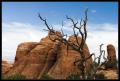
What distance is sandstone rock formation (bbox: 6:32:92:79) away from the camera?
43.6 meters

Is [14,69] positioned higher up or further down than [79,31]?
further down

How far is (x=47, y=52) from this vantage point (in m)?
49.2

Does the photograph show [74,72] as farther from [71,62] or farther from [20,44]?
[20,44]

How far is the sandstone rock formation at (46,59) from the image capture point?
43594mm

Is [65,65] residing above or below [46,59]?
below

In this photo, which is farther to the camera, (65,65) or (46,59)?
(46,59)

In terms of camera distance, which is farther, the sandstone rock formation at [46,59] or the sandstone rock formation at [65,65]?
the sandstone rock formation at [46,59]

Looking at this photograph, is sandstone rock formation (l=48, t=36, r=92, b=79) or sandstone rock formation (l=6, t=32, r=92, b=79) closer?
sandstone rock formation (l=48, t=36, r=92, b=79)

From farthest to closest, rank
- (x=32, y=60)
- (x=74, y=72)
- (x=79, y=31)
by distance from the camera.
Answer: (x=32, y=60) → (x=74, y=72) → (x=79, y=31)

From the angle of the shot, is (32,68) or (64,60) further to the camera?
(32,68)

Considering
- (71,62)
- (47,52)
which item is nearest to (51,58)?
(47,52)

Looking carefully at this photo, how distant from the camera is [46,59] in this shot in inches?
1912

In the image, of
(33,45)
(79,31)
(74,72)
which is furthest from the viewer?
(33,45)

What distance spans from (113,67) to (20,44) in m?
17.0
